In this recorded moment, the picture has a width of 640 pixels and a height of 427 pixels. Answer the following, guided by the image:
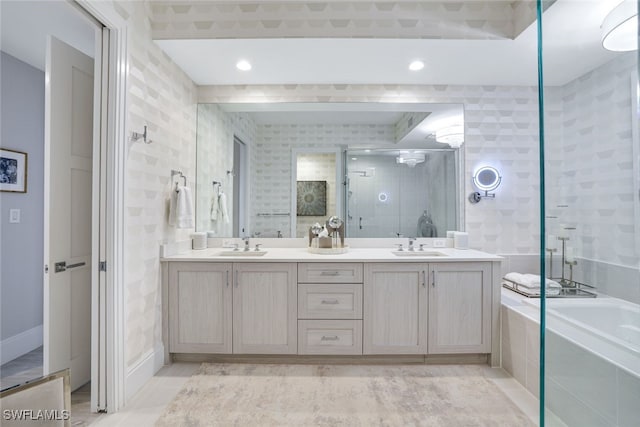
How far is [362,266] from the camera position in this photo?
94.3 inches

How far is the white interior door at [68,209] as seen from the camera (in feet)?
6.09

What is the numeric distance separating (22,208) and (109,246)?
1.47 metres

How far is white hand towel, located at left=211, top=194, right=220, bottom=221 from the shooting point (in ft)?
9.87

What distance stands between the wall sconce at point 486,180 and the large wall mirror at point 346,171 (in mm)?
154

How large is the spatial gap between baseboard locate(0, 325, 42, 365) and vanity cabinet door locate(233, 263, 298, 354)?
5.80 feet

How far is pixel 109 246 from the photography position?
1.84 m

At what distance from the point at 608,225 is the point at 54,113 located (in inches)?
106

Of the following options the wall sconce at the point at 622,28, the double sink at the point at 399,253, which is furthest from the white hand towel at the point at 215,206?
the wall sconce at the point at 622,28

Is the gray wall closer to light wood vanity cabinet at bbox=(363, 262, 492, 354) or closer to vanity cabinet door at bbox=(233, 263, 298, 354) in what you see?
vanity cabinet door at bbox=(233, 263, 298, 354)

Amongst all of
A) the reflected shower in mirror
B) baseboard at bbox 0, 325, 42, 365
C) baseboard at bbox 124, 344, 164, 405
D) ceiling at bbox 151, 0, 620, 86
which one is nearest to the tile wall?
ceiling at bbox 151, 0, 620, 86

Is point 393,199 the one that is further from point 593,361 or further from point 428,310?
point 593,361

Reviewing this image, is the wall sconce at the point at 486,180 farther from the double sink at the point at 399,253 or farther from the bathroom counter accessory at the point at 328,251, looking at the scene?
the bathroom counter accessory at the point at 328,251

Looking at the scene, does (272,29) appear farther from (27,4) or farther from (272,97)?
(27,4)

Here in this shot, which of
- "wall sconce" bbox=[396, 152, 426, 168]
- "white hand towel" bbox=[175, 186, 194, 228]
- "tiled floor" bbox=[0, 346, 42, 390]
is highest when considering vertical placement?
"wall sconce" bbox=[396, 152, 426, 168]
